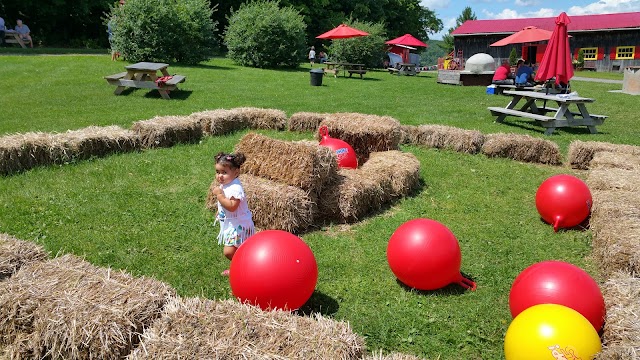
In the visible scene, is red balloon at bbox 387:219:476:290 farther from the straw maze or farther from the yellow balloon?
the straw maze

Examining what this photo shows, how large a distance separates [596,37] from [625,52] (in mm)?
2923

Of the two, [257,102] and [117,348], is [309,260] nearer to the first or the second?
[117,348]

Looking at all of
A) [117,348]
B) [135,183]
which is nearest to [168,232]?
[135,183]

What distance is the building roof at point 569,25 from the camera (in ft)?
144

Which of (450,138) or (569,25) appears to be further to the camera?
(569,25)

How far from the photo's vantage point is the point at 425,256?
488 centimetres

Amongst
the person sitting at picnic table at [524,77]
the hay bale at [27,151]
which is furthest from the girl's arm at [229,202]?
the person sitting at picnic table at [524,77]

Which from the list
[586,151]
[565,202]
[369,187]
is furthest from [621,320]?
[586,151]

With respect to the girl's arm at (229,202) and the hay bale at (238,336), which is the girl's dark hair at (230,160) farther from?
the hay bale at (238,336)

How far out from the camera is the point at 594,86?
2722cm

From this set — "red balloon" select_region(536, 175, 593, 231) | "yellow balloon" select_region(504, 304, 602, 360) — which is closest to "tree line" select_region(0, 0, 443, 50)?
"red balloon" select_region(536, 175, 593, 231)

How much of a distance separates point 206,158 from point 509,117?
11.6 meters

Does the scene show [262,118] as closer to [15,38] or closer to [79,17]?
[15,38]

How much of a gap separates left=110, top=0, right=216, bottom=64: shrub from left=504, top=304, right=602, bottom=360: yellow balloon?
22050 mm
